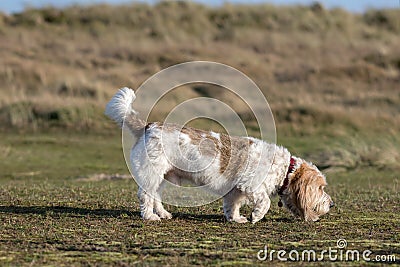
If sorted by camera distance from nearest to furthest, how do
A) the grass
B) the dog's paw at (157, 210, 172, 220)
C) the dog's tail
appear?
the grass → the dog's tail → the dog's paw at (157, 210, 172, 220)

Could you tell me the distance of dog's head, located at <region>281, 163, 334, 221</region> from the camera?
38.4 feet

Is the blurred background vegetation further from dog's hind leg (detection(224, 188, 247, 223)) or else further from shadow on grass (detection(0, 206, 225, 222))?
dog's hind leg (detection(224, 188, 247, 223))

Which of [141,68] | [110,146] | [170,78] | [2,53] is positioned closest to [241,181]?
[110,146]

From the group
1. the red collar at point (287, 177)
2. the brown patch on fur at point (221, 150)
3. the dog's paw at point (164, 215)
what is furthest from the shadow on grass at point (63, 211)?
the red collar at point (287, 177)

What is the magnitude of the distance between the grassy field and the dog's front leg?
0.13 metres

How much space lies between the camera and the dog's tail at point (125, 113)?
1170 cm

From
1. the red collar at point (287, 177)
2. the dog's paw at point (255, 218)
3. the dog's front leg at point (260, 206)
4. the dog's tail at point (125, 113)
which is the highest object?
the dog's tail at point (125, 113)

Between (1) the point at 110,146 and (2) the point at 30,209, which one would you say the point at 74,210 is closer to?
(2) the point at 30,209

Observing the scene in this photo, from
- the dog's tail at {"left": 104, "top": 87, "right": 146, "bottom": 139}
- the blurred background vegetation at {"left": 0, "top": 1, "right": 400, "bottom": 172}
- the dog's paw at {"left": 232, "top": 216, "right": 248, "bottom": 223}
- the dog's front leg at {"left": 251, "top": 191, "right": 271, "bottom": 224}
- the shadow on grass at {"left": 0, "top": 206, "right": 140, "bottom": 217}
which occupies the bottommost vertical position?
the shadow on grass at {"left": 0, "top": 206, "right": 140, "bottom": 217}

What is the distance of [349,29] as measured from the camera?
50.6 m

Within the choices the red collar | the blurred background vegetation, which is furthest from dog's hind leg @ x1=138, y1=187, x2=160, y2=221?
the blurred background vegetation

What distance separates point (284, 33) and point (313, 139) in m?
22.3

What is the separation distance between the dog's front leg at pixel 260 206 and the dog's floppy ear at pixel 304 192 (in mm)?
461

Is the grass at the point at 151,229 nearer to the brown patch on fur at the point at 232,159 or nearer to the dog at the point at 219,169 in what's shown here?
the dog at the point at 219,169
